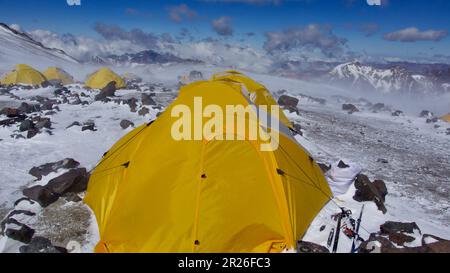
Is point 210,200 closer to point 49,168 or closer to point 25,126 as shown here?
point 49,168

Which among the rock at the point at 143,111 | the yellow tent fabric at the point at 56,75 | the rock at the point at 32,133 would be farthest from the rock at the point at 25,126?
the yellow tent fabric at the point at 56,75

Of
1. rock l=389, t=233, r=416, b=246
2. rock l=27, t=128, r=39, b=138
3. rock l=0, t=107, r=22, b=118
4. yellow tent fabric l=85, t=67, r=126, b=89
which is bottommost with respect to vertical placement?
rock l=389, t=233, r=416, b=246

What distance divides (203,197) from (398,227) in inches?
182

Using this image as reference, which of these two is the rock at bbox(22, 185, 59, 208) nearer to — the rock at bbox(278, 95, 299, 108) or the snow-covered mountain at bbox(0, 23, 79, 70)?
the rock at bbox(278, 95, 299, 108)

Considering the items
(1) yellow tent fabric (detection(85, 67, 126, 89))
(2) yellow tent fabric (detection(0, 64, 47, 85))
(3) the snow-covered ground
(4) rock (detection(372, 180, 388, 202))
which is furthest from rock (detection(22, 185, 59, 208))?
(2) yellow tent fabric (detection(0, 64, 47, 85))

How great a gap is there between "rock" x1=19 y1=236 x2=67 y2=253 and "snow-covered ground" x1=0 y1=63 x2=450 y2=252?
0.58 metres

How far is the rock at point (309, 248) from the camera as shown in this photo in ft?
21.6

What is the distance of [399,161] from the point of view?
1475cm

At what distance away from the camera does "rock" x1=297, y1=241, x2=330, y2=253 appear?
6582 millimetres

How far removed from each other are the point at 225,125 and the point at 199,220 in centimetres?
195

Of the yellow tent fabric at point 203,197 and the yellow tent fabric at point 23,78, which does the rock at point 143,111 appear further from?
the yellow tent fabric at point 23,78

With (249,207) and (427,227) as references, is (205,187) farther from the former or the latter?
(427,227)

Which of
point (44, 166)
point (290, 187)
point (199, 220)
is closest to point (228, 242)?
point (199, 220)

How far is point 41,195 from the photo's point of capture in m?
8.52
